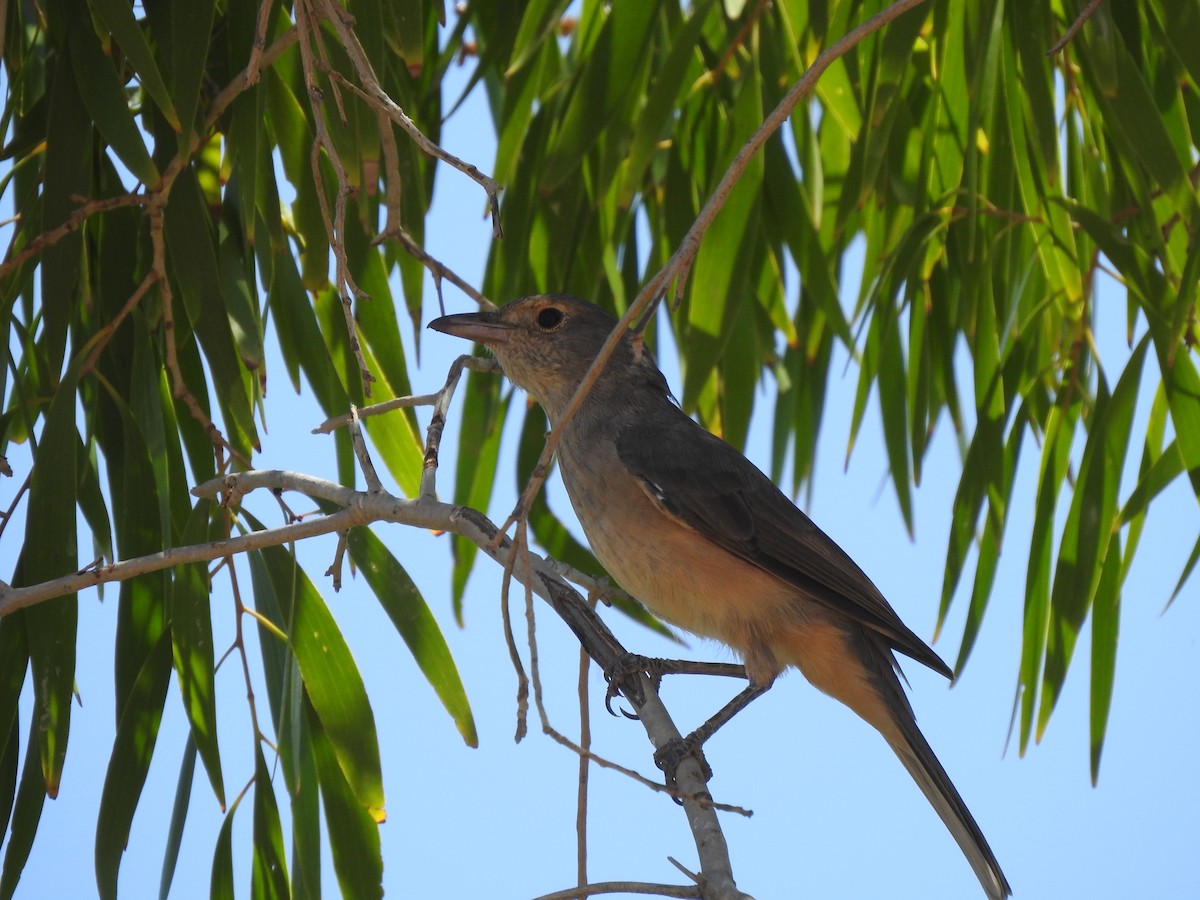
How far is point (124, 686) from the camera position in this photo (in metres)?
3.27

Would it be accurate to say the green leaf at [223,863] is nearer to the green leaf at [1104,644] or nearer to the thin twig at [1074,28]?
the green leaf at [1104,644]

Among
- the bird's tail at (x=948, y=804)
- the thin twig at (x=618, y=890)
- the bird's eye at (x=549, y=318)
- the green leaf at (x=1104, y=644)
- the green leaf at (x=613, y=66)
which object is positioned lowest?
the thin twig at (x=618, y=890)

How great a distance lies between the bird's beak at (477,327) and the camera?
378cm

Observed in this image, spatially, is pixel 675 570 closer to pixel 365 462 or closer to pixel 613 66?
pixel 365 462

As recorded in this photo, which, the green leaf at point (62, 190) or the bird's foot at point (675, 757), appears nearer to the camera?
the bird's foot at point (675, 757)

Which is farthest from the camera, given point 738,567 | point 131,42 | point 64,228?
point 738,567

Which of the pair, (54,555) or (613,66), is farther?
(613,66)

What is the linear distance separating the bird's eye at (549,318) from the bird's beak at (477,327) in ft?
0.32

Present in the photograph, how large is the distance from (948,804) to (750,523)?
A: 88 cm

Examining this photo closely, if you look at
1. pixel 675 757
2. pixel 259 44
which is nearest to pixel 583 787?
pixel 675 757

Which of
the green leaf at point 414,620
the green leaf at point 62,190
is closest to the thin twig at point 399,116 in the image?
the green leaf at point 62,190

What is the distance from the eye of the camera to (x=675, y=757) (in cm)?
293

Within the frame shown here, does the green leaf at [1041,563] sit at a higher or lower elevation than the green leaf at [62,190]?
lower

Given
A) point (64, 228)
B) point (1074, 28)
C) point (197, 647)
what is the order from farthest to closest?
point (197, 647), point (64, 228), point (1074, 28)
